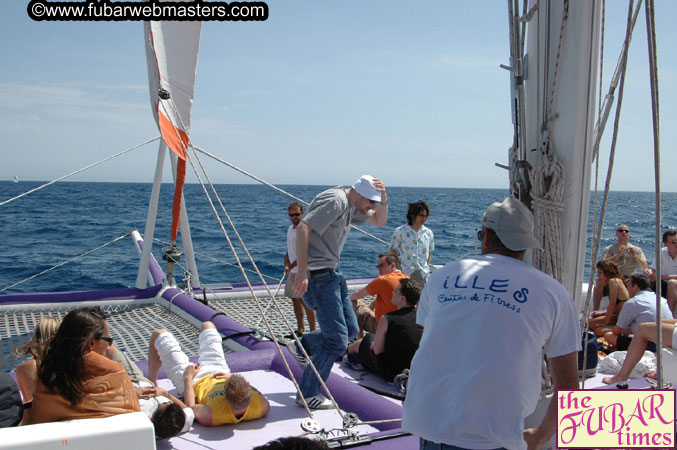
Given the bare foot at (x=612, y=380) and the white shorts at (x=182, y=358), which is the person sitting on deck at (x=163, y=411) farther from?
the bare foot at (x=612, y=380)

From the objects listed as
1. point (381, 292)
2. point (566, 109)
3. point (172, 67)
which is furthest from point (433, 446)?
point (172, 67)

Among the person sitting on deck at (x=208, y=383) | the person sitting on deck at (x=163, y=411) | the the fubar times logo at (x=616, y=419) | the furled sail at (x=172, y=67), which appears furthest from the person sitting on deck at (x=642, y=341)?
the furled sail at (x=172, y=67)

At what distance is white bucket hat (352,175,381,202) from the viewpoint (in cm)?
369

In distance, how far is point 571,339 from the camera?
1.81m

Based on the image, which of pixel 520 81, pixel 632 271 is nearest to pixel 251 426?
pixel 520 81

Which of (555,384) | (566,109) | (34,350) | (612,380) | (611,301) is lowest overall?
(612,380)

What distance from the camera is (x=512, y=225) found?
6.35ft

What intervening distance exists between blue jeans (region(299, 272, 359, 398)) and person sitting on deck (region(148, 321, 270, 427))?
336 millimetres

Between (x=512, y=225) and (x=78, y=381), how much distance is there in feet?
6.53

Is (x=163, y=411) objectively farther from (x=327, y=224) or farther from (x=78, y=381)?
(x=327, y=224)

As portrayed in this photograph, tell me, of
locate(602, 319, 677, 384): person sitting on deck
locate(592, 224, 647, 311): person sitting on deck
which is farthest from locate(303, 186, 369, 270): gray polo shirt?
locate(592, 224, 647, 311): person sitting on deck

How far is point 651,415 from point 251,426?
229 cm

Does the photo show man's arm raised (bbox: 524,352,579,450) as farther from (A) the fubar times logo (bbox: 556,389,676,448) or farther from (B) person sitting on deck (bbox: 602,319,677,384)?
(B) person sitting on deck (bbox: 602,319,677,384)

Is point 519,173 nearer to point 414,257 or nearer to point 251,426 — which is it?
point 251,426
